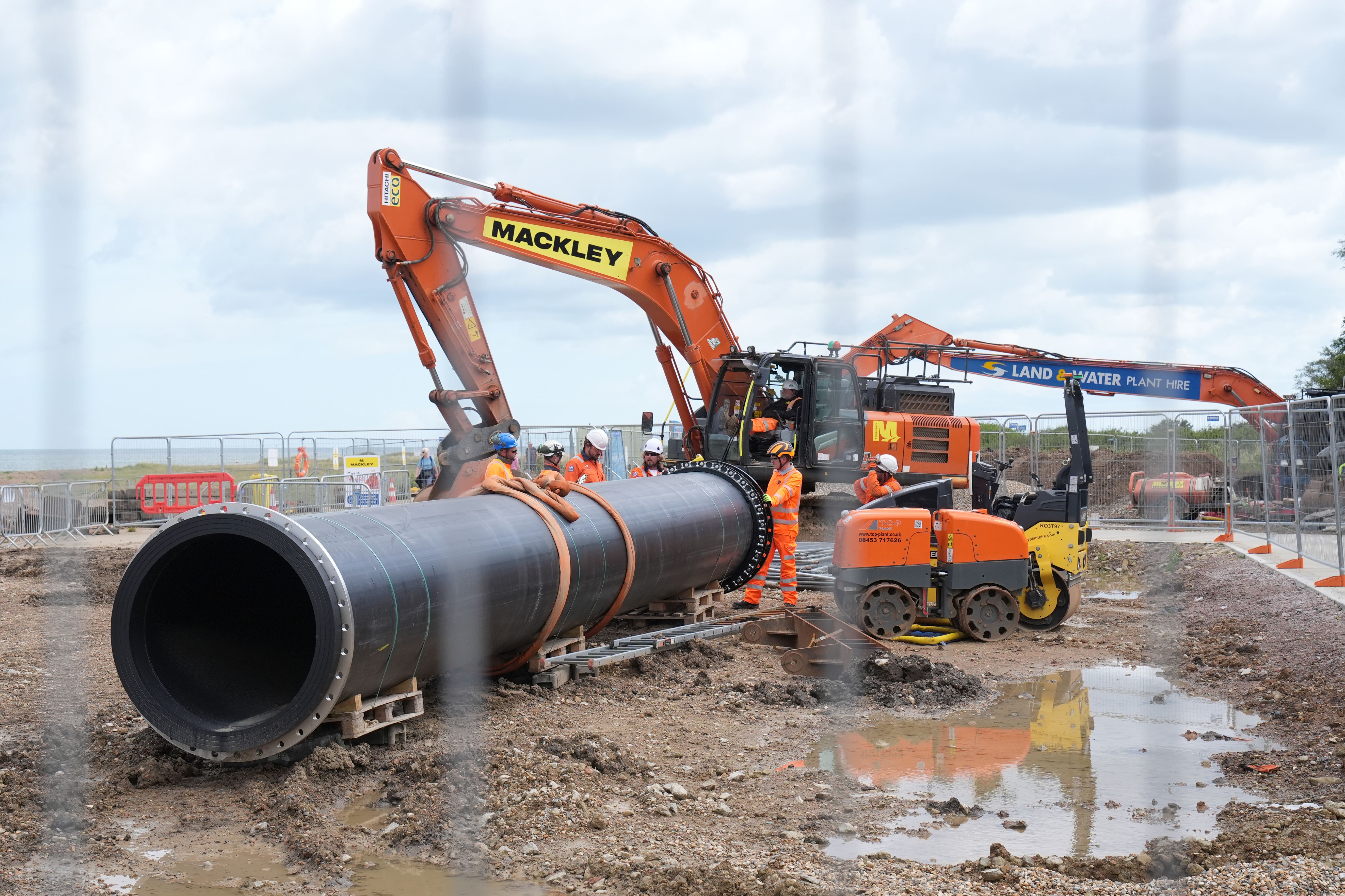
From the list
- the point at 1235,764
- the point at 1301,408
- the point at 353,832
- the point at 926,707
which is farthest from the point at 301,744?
the point at 1301,408

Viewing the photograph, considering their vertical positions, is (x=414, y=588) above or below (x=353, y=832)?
above

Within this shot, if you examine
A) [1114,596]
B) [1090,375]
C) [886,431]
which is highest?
[1090,375]

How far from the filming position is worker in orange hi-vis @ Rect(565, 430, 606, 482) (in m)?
11.5

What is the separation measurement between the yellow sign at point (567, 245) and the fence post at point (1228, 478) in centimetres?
881

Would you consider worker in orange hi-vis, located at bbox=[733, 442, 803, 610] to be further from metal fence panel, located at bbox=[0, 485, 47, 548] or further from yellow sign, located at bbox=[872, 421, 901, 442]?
metal fence panel, located at bbox=[0, 485, 47, 548]

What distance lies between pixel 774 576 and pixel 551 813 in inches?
347

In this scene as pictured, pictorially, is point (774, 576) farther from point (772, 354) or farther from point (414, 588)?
point (414, 588)

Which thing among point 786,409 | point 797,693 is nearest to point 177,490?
point 786,409

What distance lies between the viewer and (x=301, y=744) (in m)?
6.21

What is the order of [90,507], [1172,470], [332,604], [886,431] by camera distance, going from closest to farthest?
1. [332,604]
2. [886,431]
3. [1172,470]
4. [90,507]

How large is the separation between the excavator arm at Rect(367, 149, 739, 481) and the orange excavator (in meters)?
0.02

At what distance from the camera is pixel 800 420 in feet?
46.7

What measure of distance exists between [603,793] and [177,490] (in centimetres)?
1682

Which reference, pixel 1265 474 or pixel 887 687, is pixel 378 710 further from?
pixel 1265 474
